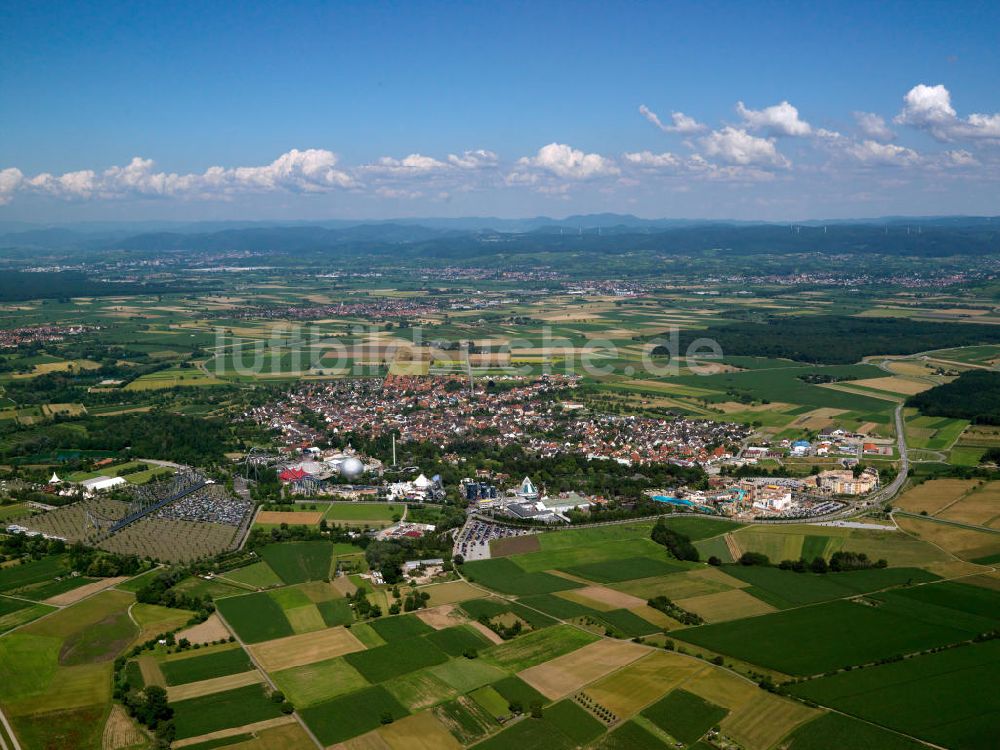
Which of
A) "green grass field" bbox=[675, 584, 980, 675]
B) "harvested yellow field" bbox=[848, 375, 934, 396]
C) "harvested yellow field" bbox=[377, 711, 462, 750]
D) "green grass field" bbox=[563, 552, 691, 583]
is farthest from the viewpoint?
"harvested yellow field" bbox=[848, 375, 934, 396]

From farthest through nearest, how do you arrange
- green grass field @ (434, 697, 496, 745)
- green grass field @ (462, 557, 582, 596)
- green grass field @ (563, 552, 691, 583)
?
green grass field @ (563, 552, 691, 583) < green grass field @ (462, 557, 582, 596) < green grass field @ (434, 697, 496, 745)

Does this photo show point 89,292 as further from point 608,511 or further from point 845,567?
point 845,567

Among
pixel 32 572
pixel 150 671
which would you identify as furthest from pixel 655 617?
pixel 32 572

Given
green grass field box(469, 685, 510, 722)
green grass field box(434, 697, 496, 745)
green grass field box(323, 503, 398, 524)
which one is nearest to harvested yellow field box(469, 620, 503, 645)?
green grass field box(469, 685, 510, 722)

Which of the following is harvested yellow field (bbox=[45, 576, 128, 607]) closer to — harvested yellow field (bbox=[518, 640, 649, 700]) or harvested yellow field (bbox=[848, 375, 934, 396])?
harvested yellow field (bbox=[518, 640, 649, 700])

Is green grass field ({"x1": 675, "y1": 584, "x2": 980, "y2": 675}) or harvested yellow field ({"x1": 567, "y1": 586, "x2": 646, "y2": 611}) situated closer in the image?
green grass field ({"x1": 675, "y1": 584, "x2": 980, "y2": 675})
